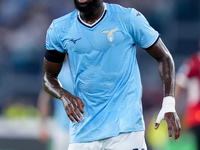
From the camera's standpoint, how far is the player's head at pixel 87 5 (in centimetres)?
442

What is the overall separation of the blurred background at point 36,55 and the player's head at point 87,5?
16.1ft

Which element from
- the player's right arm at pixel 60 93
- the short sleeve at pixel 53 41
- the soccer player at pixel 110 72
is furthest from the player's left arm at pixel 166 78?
the short sleeve at pixel 53 41

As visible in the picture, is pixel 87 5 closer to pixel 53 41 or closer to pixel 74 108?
pixel 53 41

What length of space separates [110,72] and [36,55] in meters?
7.95

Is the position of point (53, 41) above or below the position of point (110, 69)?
above

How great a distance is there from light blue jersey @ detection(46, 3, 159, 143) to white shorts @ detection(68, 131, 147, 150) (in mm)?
39

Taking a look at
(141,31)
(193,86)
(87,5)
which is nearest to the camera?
(141,31)

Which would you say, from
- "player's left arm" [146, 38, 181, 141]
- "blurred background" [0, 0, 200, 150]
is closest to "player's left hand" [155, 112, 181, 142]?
"player's left arm" [146, 38, 181, 141]

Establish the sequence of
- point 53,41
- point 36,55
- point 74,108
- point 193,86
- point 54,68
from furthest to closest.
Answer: point 36,55, point 193,86, point 54,68, point 53,41, point 74,108

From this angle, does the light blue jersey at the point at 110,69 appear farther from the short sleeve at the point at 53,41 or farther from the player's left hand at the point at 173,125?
the player's left hand at the point at 173,125

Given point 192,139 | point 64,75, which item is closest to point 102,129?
point 64,75

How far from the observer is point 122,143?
426 centimetres

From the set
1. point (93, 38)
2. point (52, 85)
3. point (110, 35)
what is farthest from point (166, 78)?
point (52, 85)

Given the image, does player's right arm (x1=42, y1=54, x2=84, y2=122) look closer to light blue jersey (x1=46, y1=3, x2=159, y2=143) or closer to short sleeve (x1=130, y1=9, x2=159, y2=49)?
light blue jersey (x1=46, y1=3, x2=159, y2=143)
